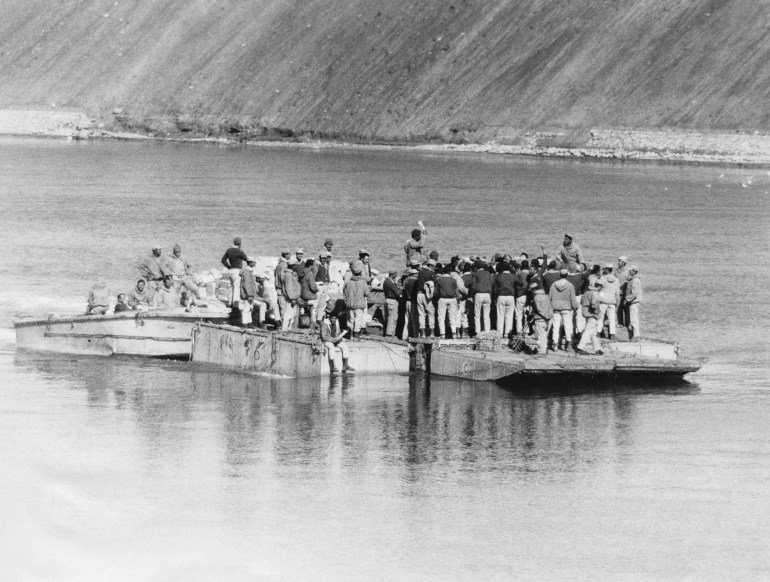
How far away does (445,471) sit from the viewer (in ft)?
80.3

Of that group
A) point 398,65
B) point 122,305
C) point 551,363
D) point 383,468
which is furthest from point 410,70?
Result: point 383,468

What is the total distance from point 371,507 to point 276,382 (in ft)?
30.5

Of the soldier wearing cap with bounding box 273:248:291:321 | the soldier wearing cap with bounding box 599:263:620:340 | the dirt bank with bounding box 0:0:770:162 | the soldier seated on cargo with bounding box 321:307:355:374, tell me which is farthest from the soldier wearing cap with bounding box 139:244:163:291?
the dirt bank with bounding box 0:0:770:162

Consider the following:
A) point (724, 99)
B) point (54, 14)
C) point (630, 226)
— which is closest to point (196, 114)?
point (54, 14)

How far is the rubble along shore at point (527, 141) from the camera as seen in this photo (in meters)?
120

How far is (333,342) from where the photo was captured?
31375 millimetres

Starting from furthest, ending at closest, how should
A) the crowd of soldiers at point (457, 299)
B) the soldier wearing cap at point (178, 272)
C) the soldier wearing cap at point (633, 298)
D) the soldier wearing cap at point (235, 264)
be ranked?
1. the soldier wearing cap at point (178, 272)
2. the soldier wearing cap at point (235, 264)
3. the soldier wearing cap at point (633, 298)
4. the crowd of soldiers at point (457, 299)

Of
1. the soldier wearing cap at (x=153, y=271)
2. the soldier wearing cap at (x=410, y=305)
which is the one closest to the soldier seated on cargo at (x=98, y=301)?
the soldier wearing cap at (x=153, y=271)

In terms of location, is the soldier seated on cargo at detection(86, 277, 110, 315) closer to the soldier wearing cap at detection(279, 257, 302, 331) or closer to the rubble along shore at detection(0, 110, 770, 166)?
the soldier wearing cap at detection(279, 257, 302, 331)

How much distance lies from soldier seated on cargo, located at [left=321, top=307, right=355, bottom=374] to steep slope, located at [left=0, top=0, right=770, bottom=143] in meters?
93.4

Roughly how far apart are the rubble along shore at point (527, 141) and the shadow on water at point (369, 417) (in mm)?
91145

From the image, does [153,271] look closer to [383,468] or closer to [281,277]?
[281,277]

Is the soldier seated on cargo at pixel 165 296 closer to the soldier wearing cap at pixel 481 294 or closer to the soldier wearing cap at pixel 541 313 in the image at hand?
the soldier wearing cap at pixel 481 294

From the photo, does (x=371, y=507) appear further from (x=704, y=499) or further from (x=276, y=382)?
(x=276, y=382)
